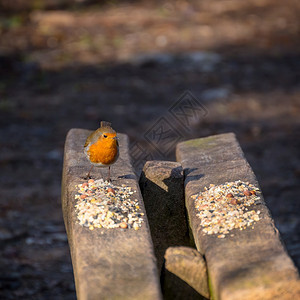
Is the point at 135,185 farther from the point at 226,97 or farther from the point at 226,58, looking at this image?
the point at 226,58

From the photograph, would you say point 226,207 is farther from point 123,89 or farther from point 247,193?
point 123,89

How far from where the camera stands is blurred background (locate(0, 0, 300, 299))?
4.59 m

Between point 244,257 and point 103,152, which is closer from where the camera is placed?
point 244,257

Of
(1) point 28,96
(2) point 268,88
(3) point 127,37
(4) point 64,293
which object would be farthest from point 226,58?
(4) point 64,293

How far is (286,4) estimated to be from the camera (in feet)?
36.2

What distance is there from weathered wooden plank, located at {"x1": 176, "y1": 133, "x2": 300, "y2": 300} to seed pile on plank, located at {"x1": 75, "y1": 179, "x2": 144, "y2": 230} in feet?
1.02

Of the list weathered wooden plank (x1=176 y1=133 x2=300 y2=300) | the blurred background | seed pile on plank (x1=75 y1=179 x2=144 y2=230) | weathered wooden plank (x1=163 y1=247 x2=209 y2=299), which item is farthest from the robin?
the blurred background

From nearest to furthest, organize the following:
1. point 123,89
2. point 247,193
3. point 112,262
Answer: point 112,262 < point 247,193 < point 123,89

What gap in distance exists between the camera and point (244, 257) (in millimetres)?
2139

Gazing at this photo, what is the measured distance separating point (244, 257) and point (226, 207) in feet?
1.45

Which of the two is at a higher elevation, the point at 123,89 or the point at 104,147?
the point at 123,89

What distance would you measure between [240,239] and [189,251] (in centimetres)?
23

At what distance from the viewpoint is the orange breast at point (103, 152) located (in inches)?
106

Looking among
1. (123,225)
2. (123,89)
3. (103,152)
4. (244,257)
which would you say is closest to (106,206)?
(123,225)
